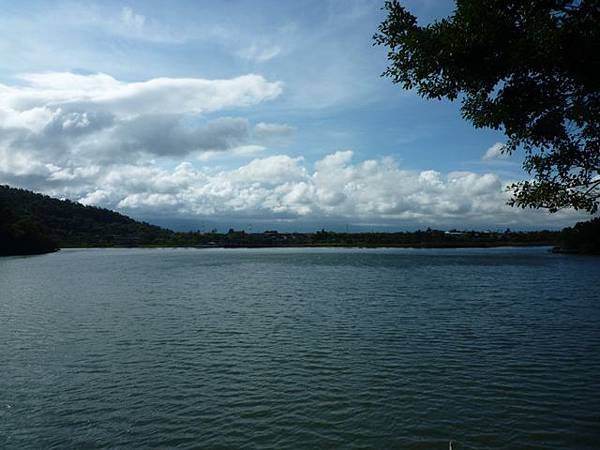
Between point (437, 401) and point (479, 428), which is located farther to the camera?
point (437, 401)

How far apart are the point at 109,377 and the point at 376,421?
1620 centimetres

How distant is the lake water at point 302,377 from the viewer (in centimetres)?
1836

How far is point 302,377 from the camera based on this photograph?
25891 millimetres

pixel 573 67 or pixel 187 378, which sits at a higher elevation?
pixel 573 67

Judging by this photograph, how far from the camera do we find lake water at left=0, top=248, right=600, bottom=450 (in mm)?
18359

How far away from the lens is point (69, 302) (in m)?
60.2

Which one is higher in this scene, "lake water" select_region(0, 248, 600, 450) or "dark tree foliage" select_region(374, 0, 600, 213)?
"dark tree foliage" select_region(374, 0, 600, 213)

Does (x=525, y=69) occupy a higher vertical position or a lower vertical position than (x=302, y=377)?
higher

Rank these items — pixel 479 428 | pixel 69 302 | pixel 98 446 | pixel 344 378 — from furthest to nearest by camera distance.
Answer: pixel 69 302, pixel 344 378, pixel 479 428, pixel 98 446

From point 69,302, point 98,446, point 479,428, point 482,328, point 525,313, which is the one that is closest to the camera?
point 98,446

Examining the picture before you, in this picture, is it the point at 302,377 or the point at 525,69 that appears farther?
the point at 302,377

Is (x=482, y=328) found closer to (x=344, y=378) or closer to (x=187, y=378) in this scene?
(x=344, y=378)

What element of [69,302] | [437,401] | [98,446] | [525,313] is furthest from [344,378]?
[69,302]

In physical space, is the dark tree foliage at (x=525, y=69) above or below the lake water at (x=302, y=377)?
above
